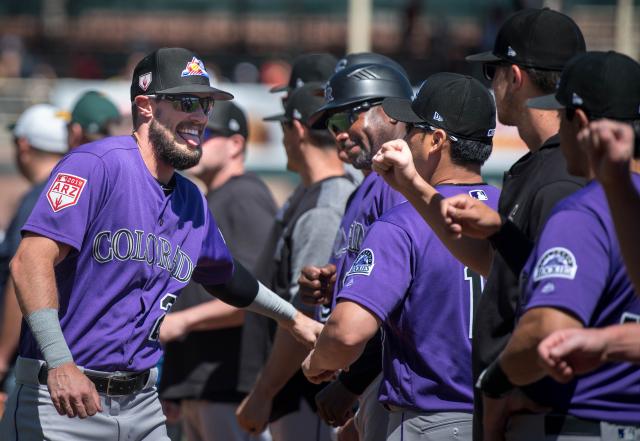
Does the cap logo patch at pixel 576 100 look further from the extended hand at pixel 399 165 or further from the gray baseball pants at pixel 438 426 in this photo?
the gray baseball pants at pixel 438 426

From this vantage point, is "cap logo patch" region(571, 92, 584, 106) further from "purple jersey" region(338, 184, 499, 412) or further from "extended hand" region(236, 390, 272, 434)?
"extended hand" region(236, 390, 272, 434)

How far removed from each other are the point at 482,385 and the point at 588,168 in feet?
2.30

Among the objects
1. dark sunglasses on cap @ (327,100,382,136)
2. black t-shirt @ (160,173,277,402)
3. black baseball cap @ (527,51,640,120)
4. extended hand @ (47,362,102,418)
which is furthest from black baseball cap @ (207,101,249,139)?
black baseball cap @ (527,51,640,120)

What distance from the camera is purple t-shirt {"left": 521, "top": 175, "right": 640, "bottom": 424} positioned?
9.32 feet

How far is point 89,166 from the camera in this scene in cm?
402

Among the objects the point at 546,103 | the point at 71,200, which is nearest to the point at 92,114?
the point at 71,200

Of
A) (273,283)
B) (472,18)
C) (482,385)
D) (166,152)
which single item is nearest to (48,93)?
(472,18)

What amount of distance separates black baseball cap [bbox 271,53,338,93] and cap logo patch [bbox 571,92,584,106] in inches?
134

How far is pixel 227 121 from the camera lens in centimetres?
680

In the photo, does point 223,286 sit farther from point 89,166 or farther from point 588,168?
point 588,168

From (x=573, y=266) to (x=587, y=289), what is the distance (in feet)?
0.23

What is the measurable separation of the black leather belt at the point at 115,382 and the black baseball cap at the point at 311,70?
2.67 meters

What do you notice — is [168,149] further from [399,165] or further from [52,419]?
[399,165]

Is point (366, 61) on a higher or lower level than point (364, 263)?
higher
